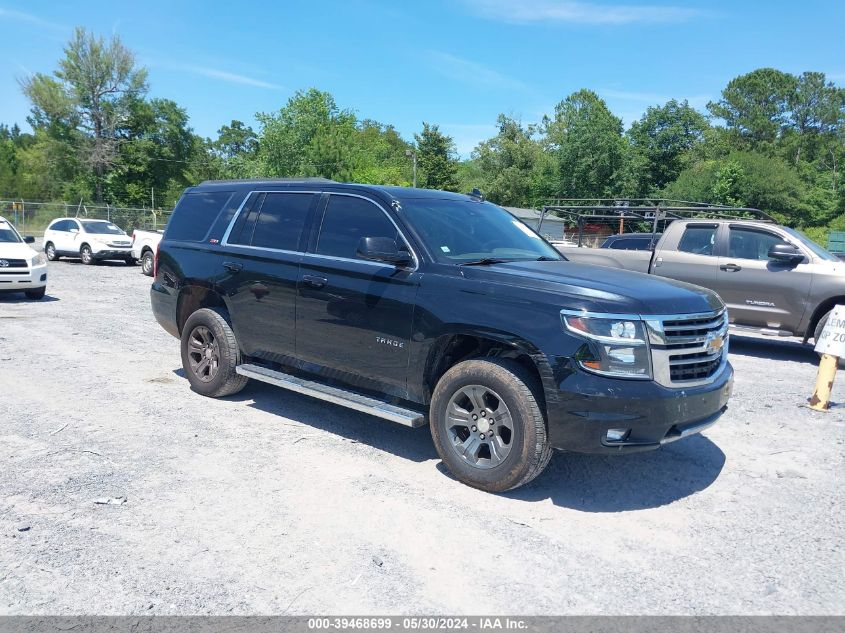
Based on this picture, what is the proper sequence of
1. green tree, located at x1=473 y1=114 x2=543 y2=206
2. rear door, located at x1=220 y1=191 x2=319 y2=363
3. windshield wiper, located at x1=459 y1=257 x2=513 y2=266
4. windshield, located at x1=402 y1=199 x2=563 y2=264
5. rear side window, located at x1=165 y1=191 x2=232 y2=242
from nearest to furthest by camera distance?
windshield wiper, located at x1=459 y1=257 x2=513 y2=266, windshield, located at x1=402 y1=199 x2=563 y2=264, rear door, located at x1=220 y1=191 x2=319 y2=363, rear side window, located at x1=165 y1=191 x2=232 y2=242, green tree, located at x1=473 y1=114 x2=543 y2=206

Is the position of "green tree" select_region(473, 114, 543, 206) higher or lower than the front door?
higher

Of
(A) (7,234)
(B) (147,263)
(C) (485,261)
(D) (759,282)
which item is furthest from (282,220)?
(B) (147,263)

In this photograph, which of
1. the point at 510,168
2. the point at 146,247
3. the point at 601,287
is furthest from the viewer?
the point at 510,168

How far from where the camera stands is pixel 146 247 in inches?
848

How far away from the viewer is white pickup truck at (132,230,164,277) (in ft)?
68.0

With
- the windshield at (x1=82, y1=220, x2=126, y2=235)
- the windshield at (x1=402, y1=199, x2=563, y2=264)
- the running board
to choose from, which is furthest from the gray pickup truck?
the windshield at (x1=82, y1=220, x2=126, y2=235)

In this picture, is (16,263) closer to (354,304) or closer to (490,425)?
(354,304)

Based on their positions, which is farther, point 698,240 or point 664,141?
point 664,141

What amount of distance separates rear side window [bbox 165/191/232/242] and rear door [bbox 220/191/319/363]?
1.37ft

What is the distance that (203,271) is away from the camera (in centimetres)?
643

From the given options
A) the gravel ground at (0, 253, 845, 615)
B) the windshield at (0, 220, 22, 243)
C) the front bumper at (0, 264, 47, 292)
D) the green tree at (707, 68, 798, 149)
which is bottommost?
the gravel ground at (0, 253, 845, 615)

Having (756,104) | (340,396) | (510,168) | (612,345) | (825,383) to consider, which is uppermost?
(756,104)

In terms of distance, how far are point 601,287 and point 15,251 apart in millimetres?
12508

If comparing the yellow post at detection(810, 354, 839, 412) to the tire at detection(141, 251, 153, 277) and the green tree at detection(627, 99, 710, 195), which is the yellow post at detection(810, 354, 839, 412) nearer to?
the tire at detection(141, 251, 153, 277)
